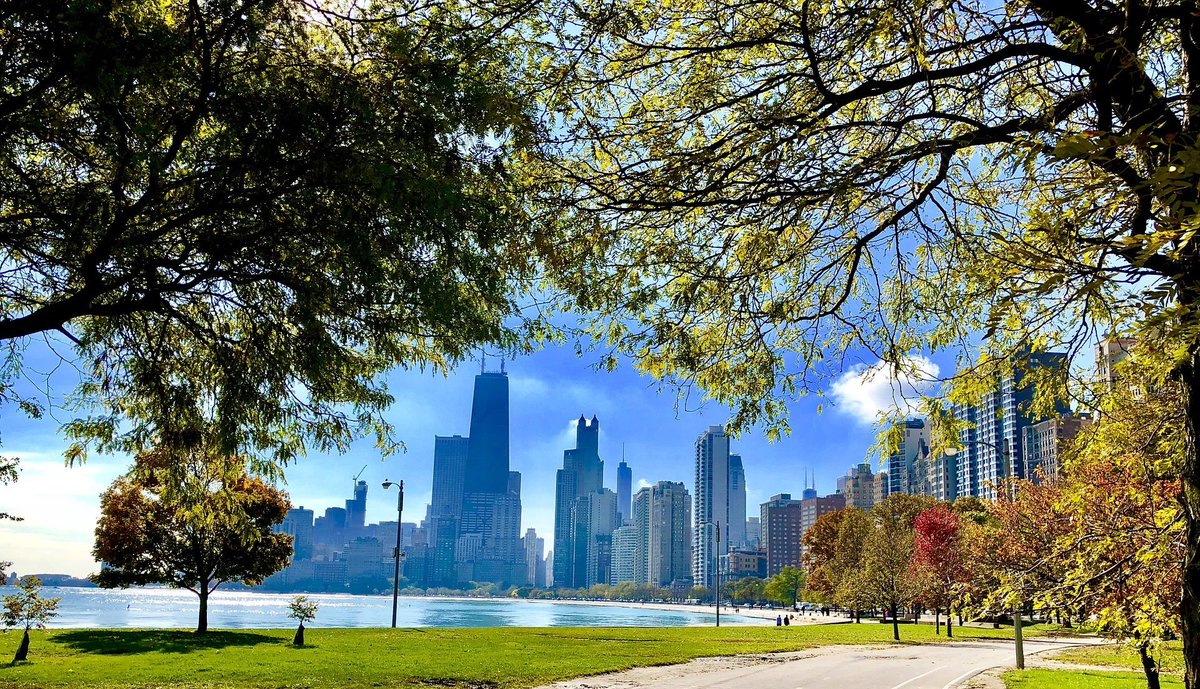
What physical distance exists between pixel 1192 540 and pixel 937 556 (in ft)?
165

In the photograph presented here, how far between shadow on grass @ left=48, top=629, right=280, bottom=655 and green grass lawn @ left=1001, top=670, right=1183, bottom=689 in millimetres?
23783

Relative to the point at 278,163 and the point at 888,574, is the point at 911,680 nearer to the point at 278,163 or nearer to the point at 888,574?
the point at 278,163

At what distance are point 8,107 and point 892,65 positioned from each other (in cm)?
792

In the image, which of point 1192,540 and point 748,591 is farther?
point 748,591

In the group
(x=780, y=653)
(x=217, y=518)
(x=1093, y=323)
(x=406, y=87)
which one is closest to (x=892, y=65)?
(x=1093, y=323)

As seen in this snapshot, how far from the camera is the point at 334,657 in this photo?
75.7 feet

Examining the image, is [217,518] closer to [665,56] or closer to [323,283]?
[323,283]

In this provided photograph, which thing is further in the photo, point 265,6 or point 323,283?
point 323,283

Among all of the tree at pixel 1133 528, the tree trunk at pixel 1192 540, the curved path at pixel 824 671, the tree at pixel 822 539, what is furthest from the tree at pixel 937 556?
the tree trunk at pixel 1192 540

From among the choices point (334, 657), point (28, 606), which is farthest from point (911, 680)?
point (28, 606)

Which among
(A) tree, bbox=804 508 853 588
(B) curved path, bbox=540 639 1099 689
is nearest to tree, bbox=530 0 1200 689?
(B) curved path, bbox=540 639 1099 689

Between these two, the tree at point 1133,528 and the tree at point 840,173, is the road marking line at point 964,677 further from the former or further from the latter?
the tree at point 840,173

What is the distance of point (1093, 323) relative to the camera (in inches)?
281

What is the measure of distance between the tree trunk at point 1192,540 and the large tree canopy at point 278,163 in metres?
5.70
